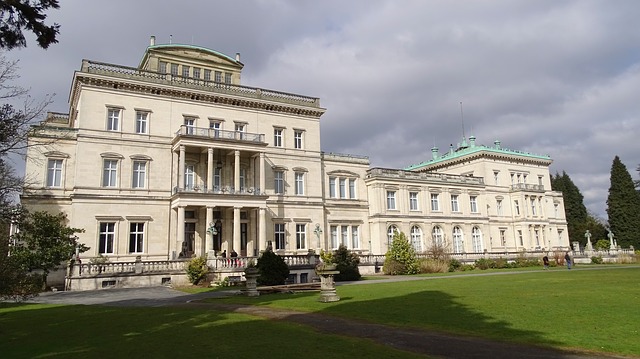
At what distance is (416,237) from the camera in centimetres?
4925

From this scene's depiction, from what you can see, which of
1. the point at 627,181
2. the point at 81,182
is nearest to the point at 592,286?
the point at 81,182

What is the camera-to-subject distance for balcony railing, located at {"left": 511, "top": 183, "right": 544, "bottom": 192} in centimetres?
5980

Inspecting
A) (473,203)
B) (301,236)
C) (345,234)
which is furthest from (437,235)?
(301,236)

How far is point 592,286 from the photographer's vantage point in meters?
19.1

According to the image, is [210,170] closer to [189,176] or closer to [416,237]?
[189,176]

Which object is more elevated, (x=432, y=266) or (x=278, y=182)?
(x=278, y=182)

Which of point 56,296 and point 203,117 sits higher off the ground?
point 203,117

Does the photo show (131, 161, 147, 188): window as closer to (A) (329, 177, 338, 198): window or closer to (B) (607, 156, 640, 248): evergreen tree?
(A) (329, 177, 338, 198): window

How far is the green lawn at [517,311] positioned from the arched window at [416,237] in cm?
2908

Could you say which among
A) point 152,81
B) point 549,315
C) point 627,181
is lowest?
point 549,315

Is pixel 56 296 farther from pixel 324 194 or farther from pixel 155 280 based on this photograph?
pixel 324 194

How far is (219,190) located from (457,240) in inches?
1180

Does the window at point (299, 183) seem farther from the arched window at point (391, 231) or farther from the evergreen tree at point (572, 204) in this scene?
the evergreen tree at point (572, 204)

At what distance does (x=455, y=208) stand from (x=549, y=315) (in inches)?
1677
